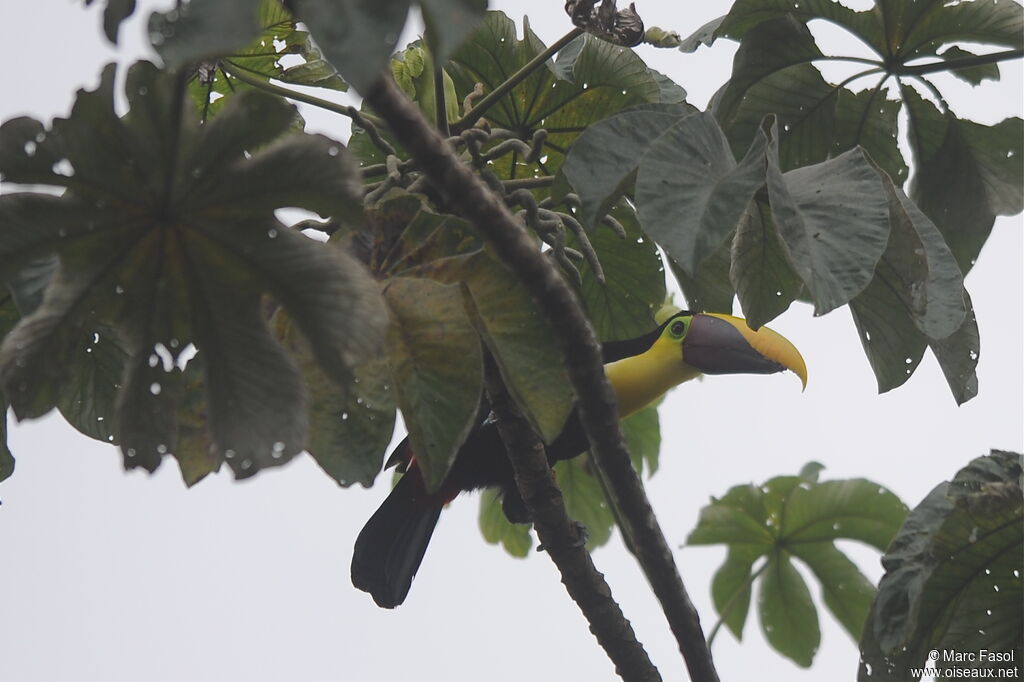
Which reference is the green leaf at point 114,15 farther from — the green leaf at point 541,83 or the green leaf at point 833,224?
the green leaf at point 541,83

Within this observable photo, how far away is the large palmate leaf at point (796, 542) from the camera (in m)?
3.26

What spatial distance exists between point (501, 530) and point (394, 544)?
0.72 metres

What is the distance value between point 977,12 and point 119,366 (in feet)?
6.14

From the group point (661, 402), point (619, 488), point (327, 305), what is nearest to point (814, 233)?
point (619, 488)

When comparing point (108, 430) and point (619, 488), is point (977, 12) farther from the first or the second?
point (108, 430)

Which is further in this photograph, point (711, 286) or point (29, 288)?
point (711, 286)

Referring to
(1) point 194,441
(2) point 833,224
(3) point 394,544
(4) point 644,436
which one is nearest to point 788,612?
(4) point 644,436

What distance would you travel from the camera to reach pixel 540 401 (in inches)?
60.7

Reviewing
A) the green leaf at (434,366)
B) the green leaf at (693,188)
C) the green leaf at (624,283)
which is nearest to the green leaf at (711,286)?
the green leaf at (624,283)

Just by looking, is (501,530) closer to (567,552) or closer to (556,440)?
(556,440)

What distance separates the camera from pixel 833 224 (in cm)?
160

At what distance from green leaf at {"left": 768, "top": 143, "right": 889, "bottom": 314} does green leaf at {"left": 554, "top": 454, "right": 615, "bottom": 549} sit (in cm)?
178

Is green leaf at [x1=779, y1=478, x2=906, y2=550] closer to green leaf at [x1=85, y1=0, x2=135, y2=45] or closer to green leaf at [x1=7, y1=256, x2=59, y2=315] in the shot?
green leaf at [x1=7, y1=256, x2=59, y2=315]

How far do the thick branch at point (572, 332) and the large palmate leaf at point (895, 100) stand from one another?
34.6 inches
